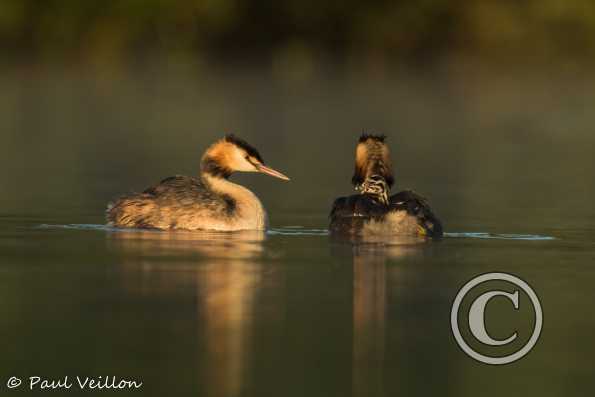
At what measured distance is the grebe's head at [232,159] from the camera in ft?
51.9

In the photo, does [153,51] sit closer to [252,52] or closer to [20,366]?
[252,52]

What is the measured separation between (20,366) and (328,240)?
5.75m

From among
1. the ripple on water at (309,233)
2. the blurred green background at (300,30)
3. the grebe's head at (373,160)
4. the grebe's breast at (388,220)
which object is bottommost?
the ripple on water at (309,233)

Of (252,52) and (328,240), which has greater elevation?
(252,52)

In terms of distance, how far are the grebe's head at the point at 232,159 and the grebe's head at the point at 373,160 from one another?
69 cm

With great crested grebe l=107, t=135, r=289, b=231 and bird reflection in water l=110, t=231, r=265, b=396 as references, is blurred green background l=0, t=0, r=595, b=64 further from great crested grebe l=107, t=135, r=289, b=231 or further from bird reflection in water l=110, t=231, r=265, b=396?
bird reflection in water l=110, t=231, r=265, b=396

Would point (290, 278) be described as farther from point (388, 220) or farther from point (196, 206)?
point (196, 206)

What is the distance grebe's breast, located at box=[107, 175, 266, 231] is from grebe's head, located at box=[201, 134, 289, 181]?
318mm

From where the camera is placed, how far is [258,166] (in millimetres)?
15805

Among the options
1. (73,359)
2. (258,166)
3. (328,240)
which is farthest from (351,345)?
(258,166)

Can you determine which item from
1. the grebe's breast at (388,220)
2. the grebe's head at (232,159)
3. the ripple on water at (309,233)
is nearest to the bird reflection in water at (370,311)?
the grebe's breast at (388,220)

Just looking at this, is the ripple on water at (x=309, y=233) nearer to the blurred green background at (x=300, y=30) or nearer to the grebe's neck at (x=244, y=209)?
the grebe's neck at (x=244, y=209)

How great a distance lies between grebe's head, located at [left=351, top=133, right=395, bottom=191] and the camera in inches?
606

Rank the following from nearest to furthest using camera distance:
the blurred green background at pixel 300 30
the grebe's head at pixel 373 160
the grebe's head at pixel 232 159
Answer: the grebe's head at pixel 373 160
the grebe's head at pixel 232 159
the blurred green background at pixel 300 30
